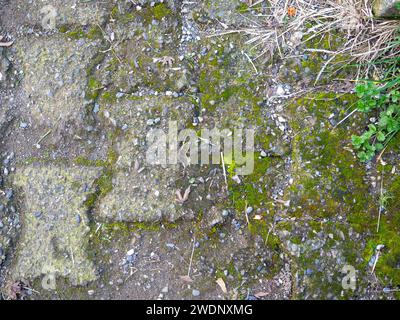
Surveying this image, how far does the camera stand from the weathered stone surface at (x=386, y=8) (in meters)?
2.49

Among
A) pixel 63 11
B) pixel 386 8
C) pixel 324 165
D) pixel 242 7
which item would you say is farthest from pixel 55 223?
pixel 386 8

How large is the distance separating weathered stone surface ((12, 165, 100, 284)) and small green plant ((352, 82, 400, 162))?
149 centimetres

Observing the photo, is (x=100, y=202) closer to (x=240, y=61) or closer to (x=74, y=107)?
(x=74, y=107)

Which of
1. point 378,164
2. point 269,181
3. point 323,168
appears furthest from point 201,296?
point 378,164

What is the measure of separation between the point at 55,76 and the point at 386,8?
1933 mm

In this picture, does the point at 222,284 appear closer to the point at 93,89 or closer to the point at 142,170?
the point at 142,170

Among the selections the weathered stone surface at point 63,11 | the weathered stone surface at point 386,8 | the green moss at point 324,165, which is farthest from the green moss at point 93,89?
the weathered stone surface at point 386,8

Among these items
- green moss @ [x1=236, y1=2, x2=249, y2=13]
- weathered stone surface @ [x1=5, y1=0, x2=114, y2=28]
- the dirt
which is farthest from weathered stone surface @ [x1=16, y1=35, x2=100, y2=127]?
green moss @ [x1=236, y1=2, x2=249, y2=13]

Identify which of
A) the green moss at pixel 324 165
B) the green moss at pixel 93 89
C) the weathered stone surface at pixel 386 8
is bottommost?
the green moss at pixel 324 165

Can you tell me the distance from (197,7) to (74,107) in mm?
948

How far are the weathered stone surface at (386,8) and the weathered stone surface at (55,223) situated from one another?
1.81 meters

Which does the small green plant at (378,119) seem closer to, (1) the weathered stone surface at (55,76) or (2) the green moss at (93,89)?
(2) the green moss at (93,89)

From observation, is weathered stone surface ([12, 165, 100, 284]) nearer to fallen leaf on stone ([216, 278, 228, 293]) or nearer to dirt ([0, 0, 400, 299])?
dirt ([0, 0, 400, 299])

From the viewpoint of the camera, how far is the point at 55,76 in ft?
9.23
